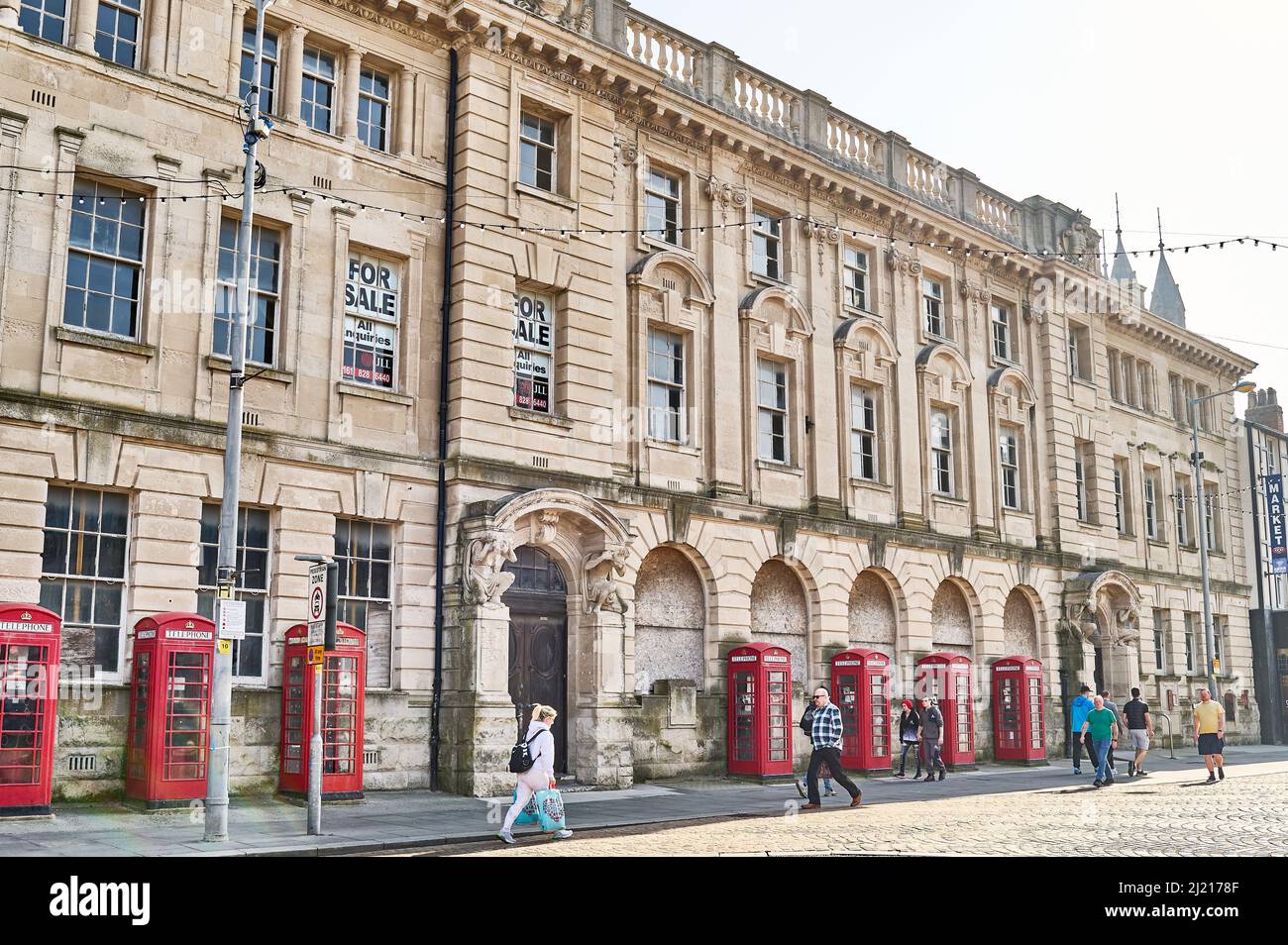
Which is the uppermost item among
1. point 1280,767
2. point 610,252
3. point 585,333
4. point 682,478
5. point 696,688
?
point 610,252

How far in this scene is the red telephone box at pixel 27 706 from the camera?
15.2 m

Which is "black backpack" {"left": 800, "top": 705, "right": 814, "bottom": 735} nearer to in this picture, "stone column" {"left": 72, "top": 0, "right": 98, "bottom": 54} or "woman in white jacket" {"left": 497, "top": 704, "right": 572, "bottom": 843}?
"woman in white jacket" {"left": 497, "top": 704, "right": 572, "bottom": 843}

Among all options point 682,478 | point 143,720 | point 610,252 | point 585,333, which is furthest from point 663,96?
point 143,720

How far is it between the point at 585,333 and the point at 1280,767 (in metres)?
19.8

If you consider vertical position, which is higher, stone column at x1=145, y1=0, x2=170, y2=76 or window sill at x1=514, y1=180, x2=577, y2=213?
stone column at x1=145, y1=0, x2=170, y2=76

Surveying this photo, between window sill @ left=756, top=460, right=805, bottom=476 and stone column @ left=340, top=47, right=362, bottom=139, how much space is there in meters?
11.1

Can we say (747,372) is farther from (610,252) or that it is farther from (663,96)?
(663,96)

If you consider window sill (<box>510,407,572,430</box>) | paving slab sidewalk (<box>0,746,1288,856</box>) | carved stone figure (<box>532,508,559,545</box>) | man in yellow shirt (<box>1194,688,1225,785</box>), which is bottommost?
paving slab sidewalk (<box>0,746,1288,856</box>)

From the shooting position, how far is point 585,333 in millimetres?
23844

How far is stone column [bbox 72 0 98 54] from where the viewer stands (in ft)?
60.1

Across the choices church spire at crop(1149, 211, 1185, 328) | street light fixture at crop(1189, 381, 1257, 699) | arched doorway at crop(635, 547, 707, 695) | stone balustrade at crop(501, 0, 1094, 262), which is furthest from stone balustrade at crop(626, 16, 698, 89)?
church spire at crop(1149, 211, 1185, 328)

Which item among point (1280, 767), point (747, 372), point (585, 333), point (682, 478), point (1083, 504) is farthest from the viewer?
point (1083, 504)

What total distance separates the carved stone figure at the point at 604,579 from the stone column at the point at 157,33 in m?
10.8

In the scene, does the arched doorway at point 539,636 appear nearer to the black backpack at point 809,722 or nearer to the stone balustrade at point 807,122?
the black backpack at point 809,722
